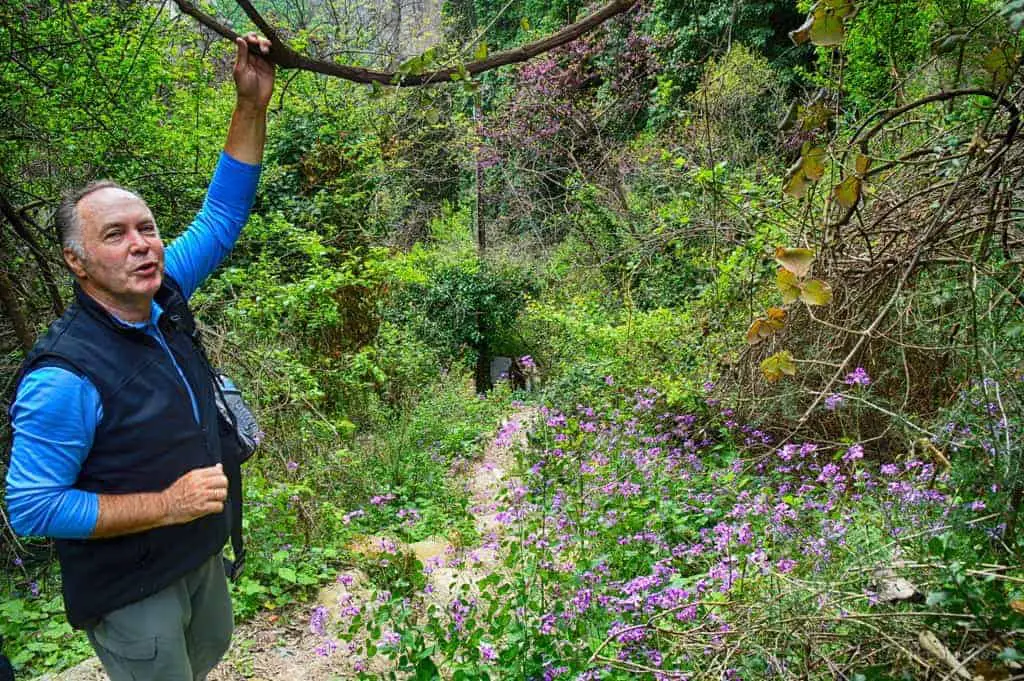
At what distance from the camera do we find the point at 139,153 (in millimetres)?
5324

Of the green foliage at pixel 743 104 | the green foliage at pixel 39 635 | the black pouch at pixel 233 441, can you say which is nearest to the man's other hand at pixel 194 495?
the black pouch at pixel 233 441

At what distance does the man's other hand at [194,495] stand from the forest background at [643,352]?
90 cm

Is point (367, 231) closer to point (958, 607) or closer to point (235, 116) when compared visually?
point (235, 116)

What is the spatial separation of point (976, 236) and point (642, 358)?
385 centimetres

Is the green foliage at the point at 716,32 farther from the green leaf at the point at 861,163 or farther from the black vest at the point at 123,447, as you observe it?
the black vest at the point at 123,447

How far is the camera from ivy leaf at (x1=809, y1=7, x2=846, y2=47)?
1662 mm

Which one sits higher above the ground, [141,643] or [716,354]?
[141,643]

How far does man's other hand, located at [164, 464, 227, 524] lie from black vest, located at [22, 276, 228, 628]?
0.05 m

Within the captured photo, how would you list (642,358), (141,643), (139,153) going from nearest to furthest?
(141,643)
(139,153)
(642,358)

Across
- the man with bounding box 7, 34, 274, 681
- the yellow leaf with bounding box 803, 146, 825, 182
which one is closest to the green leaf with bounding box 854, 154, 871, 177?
the yellow leaf with bounding box 803, 146, 825, 182

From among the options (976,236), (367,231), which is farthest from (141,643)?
(367,231)

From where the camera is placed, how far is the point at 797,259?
5.79 ft

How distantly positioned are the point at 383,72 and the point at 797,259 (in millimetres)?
1105

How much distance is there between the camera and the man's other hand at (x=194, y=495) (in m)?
1.70
